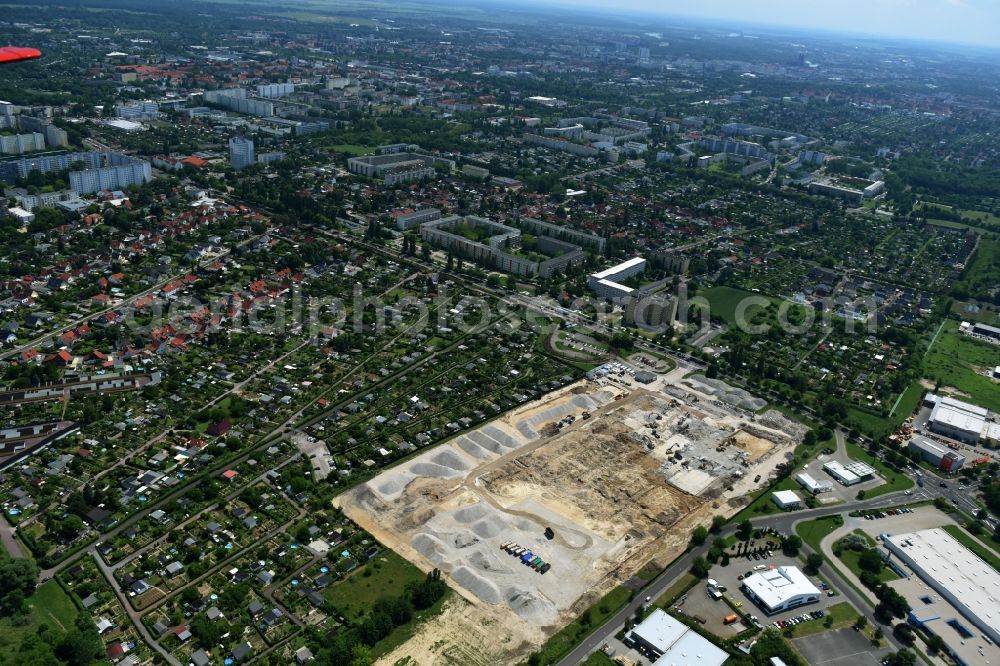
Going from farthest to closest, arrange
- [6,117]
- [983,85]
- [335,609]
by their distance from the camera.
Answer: [983,85]
[6,117]
[335,609]

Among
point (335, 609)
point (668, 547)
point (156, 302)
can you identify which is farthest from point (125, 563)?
point (156, 302)

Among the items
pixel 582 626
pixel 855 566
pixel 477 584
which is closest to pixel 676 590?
pixel 582 626

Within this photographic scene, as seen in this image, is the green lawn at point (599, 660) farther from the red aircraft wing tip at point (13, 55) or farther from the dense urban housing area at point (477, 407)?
the red aircraft wing tip at point (13, 55)

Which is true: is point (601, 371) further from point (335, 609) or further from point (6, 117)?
point (6, 117)

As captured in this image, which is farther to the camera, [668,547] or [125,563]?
[668,547]

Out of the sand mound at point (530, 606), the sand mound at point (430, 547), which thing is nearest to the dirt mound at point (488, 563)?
the sand mound at point (530, 606)

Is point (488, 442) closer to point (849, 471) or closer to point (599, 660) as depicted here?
point (599, 660)
